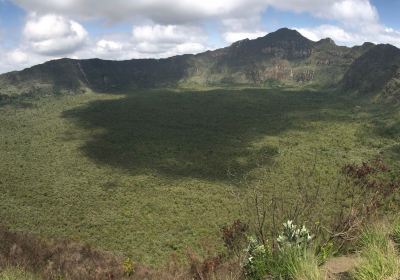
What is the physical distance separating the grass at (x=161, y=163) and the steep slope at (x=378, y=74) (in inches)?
680

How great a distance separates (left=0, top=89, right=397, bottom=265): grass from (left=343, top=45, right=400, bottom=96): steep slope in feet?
56.7

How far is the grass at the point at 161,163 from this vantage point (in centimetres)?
4059

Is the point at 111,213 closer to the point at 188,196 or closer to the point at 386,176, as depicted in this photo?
the point at 188,196

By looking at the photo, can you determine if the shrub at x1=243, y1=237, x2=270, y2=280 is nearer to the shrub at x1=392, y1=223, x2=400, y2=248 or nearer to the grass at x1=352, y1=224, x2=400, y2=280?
the grass at x1=352, y1=224, x2=400, y2=280

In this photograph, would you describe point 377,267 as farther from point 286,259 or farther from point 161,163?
point 161,163

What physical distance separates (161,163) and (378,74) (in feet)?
427

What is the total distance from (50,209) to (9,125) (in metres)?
72.1

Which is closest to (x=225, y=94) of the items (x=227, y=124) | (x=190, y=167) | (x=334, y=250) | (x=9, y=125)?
(x=227, y=124)

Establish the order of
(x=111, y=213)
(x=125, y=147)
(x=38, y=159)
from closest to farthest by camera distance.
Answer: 1. (x=111, y=213)
2. (x=38, y=159)
3. (x=125, y=147)

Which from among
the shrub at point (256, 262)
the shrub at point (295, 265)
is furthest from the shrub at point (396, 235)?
the shrub at point (256, 262)

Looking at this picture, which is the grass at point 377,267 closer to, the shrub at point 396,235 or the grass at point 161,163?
the shrub at point 396,235

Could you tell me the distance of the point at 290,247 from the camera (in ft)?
22.5

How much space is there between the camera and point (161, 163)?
68812mm

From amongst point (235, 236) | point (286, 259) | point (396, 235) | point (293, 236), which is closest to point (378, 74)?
point (235, 236)
